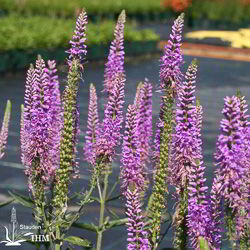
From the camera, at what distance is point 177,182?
157 inches

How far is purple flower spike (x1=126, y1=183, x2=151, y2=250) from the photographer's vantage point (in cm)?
342

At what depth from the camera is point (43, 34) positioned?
2298 cm

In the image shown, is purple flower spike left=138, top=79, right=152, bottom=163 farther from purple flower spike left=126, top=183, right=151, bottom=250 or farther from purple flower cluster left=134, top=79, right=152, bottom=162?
purple flower spike left=126, top=183, right=151, bottom=250

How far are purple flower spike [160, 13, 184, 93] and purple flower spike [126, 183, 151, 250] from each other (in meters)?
0.80

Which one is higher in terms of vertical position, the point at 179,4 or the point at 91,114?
the point at 179,4

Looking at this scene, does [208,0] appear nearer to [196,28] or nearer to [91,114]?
[196,28]

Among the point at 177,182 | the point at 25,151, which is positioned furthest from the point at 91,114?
the point at 177,182

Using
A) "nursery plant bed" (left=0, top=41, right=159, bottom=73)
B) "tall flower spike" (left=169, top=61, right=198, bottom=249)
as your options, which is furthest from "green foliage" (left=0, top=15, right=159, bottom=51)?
"tall flower spike" (left=169, top=61, right=198, bottom=249)

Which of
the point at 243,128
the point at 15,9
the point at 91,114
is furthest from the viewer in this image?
the point at 15,9

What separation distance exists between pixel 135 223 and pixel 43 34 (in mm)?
19869

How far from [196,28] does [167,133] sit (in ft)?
116

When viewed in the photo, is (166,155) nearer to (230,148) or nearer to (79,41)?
(230,148)

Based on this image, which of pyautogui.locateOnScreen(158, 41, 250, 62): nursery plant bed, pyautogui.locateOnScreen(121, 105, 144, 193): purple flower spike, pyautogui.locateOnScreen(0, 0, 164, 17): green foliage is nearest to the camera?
pyautogui.locateOnScreen(121, 105, 144, 193): purple flower spike

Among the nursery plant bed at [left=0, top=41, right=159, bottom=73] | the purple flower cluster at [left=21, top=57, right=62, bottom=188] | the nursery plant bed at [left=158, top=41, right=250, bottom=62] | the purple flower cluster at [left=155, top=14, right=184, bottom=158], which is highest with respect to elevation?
the nursery plant bed at [left=158, top=41, right=250, bottom=62]
